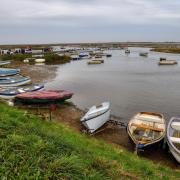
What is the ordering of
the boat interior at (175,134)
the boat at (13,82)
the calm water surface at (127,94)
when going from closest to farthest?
the boat interior at (175,134) < the calm water surface at (127,94) < the boat at (13,82)

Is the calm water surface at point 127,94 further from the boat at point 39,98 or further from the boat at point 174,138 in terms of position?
the boat at point 174,138

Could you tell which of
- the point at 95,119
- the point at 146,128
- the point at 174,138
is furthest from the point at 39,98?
the point at 174,138

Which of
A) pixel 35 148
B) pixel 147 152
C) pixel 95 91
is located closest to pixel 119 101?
pixel 95 91

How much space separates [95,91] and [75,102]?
254 inches

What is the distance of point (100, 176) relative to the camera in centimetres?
633

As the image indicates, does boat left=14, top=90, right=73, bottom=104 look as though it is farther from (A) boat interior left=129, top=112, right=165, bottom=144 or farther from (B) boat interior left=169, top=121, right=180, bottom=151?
(B) boat interior left=169, top=121, right=180, bottom=151

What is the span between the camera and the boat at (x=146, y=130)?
14.1 m

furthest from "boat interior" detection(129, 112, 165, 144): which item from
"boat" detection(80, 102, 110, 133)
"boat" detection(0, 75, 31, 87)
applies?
"boat" detection(0, 75, 31, 87)

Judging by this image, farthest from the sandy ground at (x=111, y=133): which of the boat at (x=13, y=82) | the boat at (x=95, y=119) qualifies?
the boat at (x=13, y=82)

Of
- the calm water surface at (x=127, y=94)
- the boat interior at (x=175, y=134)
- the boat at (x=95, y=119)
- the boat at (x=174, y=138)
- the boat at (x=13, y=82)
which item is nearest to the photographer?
the boat at (x=174, y=138)

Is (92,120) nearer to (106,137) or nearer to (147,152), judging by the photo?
(106,137)

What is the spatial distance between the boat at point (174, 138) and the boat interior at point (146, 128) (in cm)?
45

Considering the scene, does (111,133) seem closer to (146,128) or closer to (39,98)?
(146,128)

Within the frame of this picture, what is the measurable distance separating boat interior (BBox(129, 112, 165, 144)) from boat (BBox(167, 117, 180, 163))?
1.48 feet
